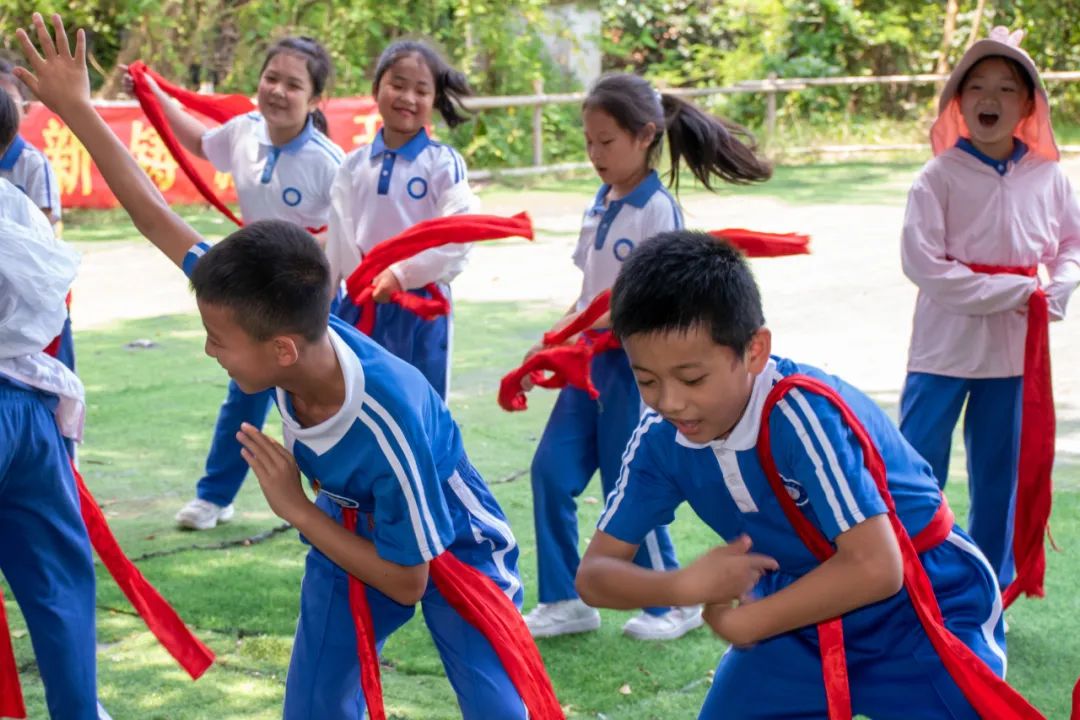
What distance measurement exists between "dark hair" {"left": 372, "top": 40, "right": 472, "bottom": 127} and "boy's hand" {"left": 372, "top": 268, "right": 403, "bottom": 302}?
0.68 m

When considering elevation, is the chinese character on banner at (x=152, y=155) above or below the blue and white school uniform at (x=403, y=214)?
below

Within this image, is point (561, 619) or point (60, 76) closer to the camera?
point (60, 76)

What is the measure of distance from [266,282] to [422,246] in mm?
1530

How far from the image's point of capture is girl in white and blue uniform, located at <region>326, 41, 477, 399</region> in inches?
177

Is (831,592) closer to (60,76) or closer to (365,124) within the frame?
(60,76)

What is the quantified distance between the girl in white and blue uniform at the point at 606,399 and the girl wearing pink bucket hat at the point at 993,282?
1.79 feet

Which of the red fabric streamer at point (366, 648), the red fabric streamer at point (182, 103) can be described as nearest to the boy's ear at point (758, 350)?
the red fabric streamer at point (366, 648)

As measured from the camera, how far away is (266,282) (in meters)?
2.39

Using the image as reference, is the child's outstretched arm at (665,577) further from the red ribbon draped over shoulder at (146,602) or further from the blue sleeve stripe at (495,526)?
the red ribbon draped over shoulder at (146,602)

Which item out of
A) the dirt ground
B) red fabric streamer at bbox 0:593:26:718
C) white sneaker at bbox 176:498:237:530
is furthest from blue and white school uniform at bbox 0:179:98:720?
the dirt ground

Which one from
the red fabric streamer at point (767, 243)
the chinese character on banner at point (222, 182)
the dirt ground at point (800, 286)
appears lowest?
the dirt ground at point (800, 286)

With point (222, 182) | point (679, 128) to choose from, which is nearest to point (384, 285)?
point (679, 128)

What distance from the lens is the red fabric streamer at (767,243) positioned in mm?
3336

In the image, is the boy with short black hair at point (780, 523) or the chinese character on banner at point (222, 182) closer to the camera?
the boy with short black hair at point (780, 523)
